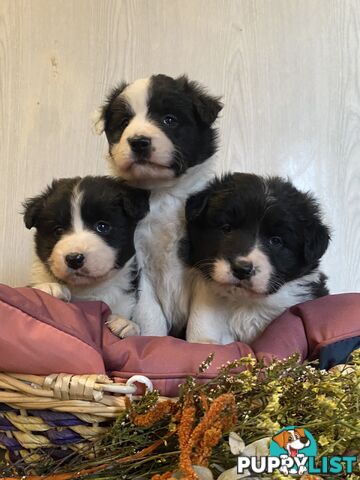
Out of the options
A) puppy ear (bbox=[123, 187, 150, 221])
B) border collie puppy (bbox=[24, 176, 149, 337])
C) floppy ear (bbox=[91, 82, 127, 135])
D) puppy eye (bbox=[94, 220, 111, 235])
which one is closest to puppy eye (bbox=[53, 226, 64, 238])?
border collie puppy (bbox=[24, 176, 149, 337])

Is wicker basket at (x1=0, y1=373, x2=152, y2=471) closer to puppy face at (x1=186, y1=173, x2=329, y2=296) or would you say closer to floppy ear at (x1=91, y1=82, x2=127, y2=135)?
puppy face at (x1=186, y1=173, x2=329, y2=296)

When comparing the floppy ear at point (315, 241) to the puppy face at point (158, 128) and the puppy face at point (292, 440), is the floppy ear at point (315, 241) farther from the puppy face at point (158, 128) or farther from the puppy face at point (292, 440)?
the puppy face at point (292, 440)

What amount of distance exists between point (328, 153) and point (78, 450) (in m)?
2.17

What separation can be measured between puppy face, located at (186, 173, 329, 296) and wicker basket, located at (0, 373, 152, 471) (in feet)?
1.88

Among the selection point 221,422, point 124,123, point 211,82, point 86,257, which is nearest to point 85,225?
point 86,257

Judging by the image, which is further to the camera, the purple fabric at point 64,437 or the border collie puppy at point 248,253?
the border collie puppy at point 248,253

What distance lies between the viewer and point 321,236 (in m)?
1.84

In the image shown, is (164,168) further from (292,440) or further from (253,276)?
(292,440)

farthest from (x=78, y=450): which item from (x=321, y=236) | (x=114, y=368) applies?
(x=321, y=236)

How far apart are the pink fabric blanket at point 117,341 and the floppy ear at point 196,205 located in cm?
43

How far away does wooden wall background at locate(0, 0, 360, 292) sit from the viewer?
9.23 feet

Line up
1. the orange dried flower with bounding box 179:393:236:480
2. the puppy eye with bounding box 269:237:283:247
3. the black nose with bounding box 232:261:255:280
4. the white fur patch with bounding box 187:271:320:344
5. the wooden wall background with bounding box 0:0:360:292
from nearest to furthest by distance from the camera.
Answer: the orange dried flower with bounding box 179:393:236:480
the black nose with bounding box 232:261:255:280
the puppy eye with bounding box 269:237:283:247
the white fur patch with bounding box 187:271:320:344
the wooden wall background with bounding box 0:0:360:292

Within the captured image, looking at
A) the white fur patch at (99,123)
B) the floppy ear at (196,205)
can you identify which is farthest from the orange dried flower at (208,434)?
the white fur patch at (99,123)

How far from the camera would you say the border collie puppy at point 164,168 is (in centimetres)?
191
